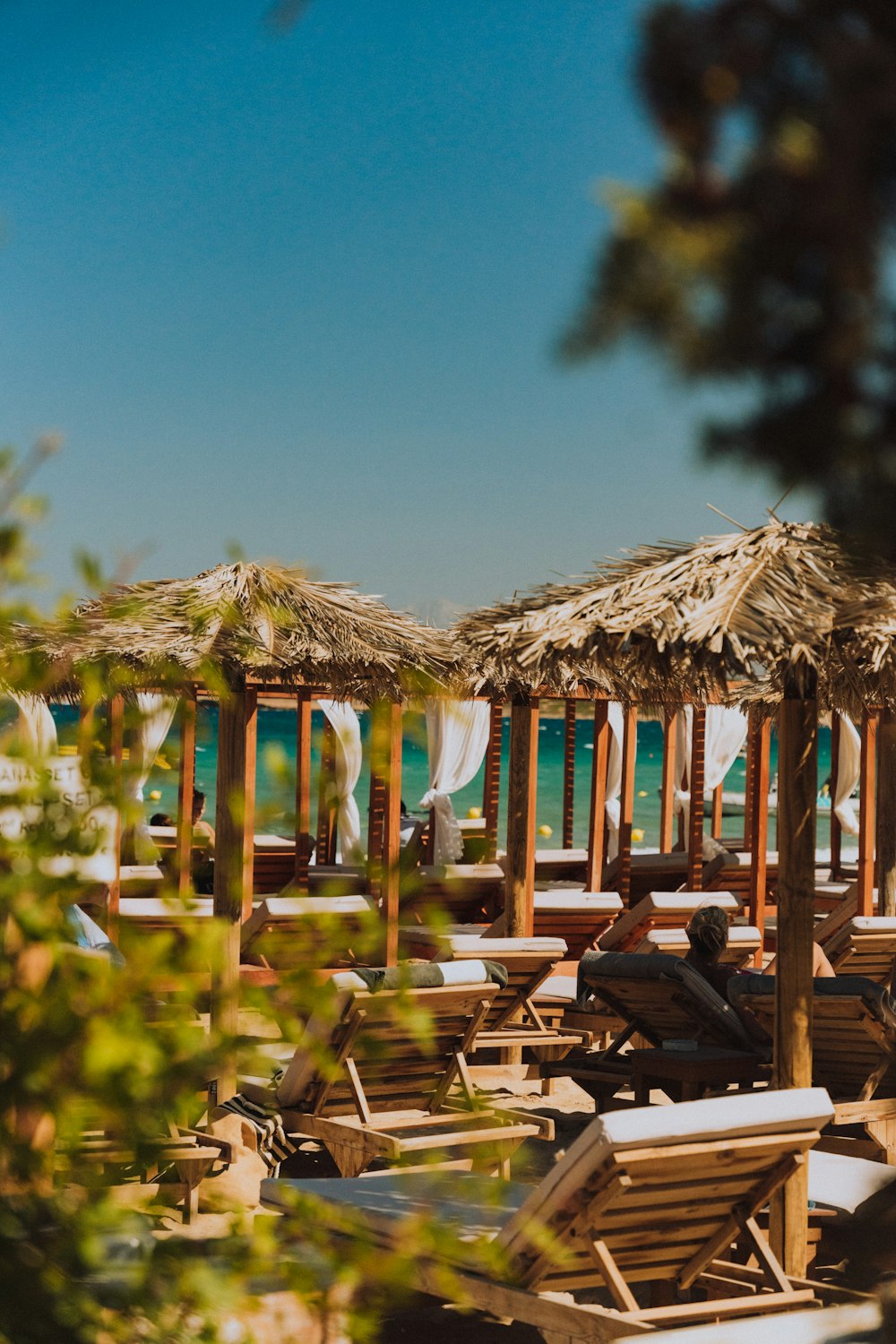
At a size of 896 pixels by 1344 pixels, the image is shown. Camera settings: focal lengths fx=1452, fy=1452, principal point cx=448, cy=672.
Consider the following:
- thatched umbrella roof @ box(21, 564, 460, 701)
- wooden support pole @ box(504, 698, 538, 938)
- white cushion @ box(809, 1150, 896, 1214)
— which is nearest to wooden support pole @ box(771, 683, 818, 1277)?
white cushion @ box(809, 1150, 896, 1214)

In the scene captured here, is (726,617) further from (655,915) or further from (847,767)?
(847,767)

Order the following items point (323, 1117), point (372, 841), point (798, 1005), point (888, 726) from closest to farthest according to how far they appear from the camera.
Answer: point (798, 1005), point (323, 1117), point (888, 726), point (372, 841)

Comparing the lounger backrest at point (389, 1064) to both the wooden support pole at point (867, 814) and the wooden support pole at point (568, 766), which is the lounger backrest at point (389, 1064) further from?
the wooden support pole at point (568, 766)

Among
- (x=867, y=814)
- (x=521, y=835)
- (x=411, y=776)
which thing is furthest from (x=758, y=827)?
(x=411, y=776)

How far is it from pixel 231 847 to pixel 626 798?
32.0ft

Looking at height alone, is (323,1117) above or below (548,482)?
below

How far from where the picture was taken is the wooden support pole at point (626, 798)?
11.1 meters

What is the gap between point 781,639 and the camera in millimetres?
Result: 4465

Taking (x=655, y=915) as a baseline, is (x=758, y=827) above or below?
above

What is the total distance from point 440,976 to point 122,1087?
14.2ft

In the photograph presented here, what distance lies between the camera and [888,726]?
11.1 meters

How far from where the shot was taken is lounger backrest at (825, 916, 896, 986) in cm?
729

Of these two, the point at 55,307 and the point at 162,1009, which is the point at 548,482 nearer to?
the point at 55,307

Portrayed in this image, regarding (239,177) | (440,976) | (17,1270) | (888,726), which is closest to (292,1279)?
(17,1270)
